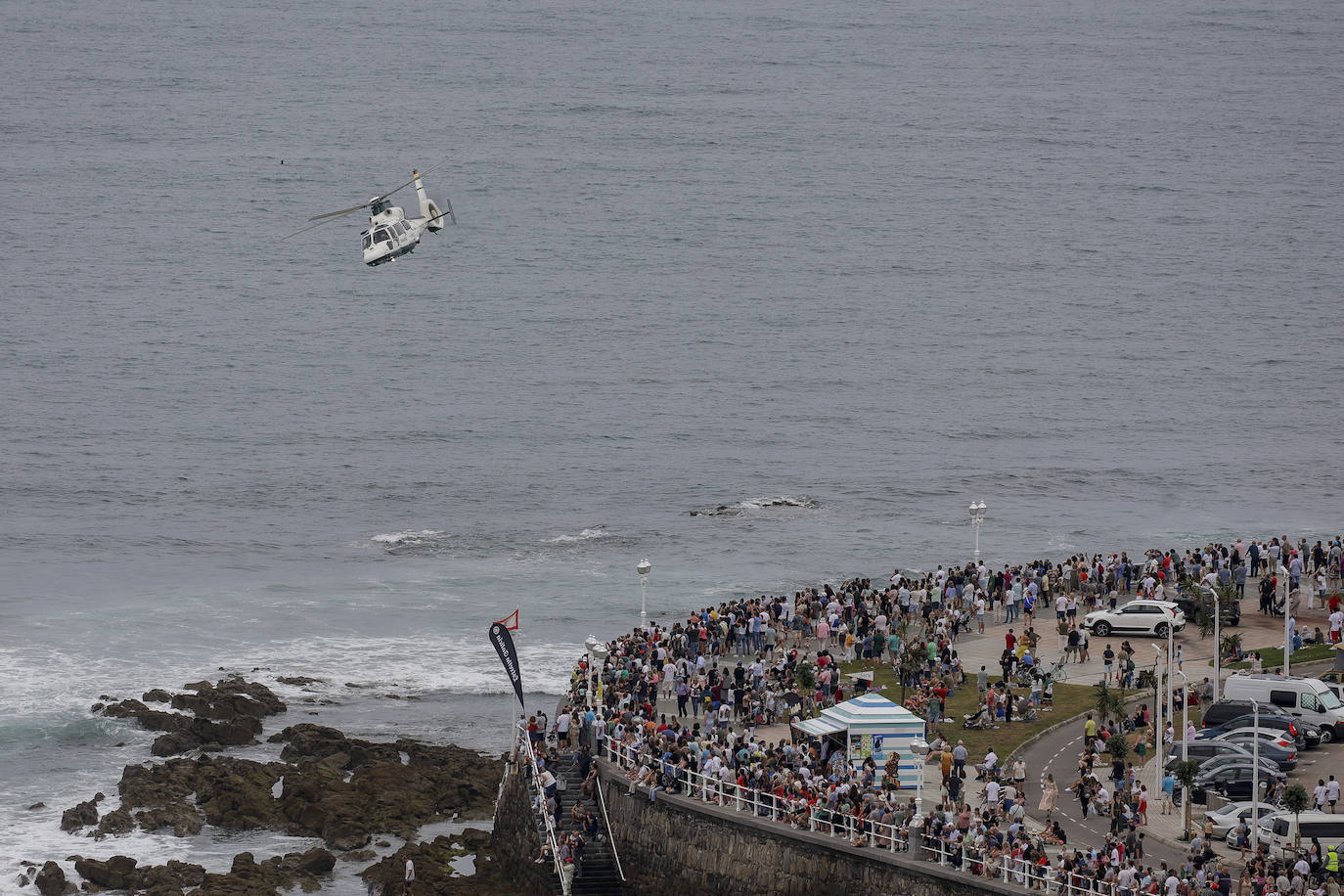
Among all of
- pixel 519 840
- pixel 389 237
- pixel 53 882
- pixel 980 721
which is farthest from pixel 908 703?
pixel 389 237

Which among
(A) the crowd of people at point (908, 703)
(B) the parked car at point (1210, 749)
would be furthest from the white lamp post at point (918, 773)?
(B) the parked car at point (1210, 749)

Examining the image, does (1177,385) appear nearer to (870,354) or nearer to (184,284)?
(870,354)

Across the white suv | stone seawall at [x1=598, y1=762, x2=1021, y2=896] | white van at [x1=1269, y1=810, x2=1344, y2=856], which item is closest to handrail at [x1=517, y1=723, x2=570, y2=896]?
stone seawall at [x1=598, y1=762, x2=1021, y2=896]

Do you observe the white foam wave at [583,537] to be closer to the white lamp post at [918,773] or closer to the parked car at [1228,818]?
the white lamp post at [918,773]

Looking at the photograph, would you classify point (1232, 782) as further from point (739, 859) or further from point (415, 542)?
point (415, 542)

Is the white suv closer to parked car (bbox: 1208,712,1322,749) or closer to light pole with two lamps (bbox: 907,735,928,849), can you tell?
parked car (bbox: 1208,712,1322,749)

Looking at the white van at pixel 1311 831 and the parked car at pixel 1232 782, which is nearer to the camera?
the white van at pixel 1311 831
